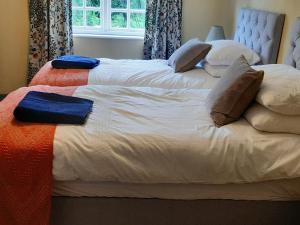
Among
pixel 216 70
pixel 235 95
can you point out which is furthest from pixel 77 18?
pixel 235 95

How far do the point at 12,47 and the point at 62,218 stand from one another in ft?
10.5

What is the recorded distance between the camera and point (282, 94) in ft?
5.83

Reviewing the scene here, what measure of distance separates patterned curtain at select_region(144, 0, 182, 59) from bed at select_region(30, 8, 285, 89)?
3.59 feet

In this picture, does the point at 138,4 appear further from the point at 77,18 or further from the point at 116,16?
the point at 77,18

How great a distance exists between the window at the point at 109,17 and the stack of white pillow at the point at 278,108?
294 centimetres

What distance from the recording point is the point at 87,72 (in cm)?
313

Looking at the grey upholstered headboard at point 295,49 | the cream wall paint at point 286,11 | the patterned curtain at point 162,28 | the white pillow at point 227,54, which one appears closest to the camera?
the grey upholstered headboard at point 295,49

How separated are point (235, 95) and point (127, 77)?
4.30 feet

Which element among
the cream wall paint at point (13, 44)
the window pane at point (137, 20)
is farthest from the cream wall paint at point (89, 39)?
the window pane at point (137, 20)

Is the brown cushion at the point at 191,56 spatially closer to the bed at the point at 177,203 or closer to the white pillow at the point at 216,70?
the white pillow at the point at 216,70

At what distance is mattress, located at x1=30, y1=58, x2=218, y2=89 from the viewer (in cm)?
293

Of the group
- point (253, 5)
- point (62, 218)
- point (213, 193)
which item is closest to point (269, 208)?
point (213, 193)

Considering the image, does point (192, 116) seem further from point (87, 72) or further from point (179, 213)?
point (87, 72)

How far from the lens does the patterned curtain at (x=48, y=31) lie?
421 centimetres
